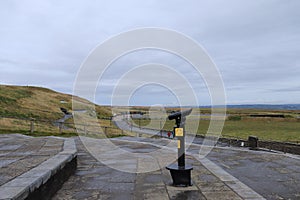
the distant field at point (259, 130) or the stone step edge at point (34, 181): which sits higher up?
the stone step edge at point (34, 181)

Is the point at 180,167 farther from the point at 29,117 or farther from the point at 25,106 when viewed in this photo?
the point at 25,106

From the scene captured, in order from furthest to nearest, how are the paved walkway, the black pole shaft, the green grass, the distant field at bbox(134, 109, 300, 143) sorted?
1. the distant field at bbox(134, 109, 300, 143)
2. the green grass
3. the black pole shaft
4. the paved walkway

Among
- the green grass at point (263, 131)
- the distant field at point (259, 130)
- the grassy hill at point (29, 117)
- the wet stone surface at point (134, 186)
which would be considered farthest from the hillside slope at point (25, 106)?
the wet stone surface at point (134, 186)

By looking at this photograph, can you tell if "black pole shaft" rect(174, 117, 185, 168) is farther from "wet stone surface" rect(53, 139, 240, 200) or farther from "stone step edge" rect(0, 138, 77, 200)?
"stone step edge" rect(0, 138, 77, 200)

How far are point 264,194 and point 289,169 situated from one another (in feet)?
8.11

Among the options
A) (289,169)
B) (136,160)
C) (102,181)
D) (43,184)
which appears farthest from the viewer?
(136,160)

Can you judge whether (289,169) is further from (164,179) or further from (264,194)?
(164,179)

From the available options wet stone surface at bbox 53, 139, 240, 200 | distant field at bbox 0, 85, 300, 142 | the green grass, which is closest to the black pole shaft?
wet stone surface at bbox 53, 139, 240, 200

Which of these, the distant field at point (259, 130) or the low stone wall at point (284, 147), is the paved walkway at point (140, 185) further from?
the distant field at point (259, 130)

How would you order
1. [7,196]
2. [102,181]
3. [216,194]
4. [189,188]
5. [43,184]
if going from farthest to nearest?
1. [102,181]
2. [189,188]
3. [216,194]
4. [43,184]
5. [7,196]

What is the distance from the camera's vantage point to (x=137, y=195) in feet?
15.5

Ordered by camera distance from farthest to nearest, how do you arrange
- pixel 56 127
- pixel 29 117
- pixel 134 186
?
pixel 29 117 → pixel 56 127 → pixel 134 186

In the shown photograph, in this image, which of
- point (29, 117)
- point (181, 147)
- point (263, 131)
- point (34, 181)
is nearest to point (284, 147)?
point (181, 147)

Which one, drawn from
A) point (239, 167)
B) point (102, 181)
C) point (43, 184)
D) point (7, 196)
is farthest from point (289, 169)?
point (7, 196)
